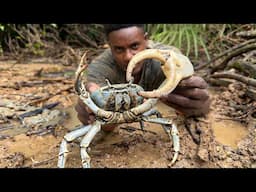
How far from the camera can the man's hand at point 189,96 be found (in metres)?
2.93

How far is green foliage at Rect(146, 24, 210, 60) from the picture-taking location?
18.6 ft

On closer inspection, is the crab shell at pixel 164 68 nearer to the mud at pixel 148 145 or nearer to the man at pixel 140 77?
the man at pixel 140 77

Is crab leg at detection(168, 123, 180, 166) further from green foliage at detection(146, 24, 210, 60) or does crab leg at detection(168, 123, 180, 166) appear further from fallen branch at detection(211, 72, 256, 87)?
green foliage at detection(146, 24, 210, 60)

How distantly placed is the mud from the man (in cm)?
17

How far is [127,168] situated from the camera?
2504mm

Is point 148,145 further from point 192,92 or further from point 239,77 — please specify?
point 239,77

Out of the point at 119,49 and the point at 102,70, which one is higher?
the point at 119,49

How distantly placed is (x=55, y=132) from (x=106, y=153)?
68 centimetres

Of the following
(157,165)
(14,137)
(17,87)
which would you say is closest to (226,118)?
(157,165)

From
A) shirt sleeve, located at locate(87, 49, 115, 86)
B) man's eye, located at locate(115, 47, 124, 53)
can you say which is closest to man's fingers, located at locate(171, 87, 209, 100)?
man's eye, located at locate(115, 47, 124, 53)

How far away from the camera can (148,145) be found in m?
2.86

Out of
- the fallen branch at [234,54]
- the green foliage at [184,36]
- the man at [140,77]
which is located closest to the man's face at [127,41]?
the man at [140,77]

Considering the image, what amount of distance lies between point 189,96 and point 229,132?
434 millimetres

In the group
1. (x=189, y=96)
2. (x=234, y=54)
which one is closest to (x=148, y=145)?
(x=189, y=96)
